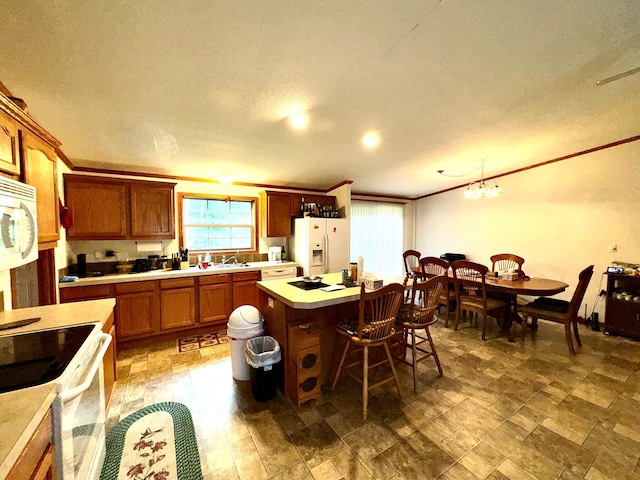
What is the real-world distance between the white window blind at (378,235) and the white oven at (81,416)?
4.69 m

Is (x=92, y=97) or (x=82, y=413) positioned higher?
(x=92, y=97)

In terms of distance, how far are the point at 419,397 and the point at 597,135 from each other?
13.8 feet

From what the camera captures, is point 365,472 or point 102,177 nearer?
point 365,472

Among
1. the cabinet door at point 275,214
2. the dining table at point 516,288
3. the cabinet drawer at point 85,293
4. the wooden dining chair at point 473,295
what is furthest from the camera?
the cabinet door at point 275,214

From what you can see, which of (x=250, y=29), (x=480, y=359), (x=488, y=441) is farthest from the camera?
(x=480, y=359)

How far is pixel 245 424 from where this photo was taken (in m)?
1.92

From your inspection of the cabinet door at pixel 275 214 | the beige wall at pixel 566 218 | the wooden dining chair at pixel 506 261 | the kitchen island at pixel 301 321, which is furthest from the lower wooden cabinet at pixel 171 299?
the beige wall at pixel 566 218

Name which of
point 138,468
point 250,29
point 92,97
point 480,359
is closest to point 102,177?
point 92,97

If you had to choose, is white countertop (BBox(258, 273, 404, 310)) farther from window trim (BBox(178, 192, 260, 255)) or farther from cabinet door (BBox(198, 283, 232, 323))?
window trim (BBox(178, 192, 260, 255))

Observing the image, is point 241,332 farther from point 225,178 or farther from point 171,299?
point 225,178

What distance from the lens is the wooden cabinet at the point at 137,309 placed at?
9.98 feet

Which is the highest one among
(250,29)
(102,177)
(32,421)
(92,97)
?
(250,29)

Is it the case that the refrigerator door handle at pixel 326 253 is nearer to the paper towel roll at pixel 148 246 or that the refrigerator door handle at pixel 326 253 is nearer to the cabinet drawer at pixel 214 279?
the cabinet drawer at pixel 214 279

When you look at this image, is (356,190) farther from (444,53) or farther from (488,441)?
(488,441)
